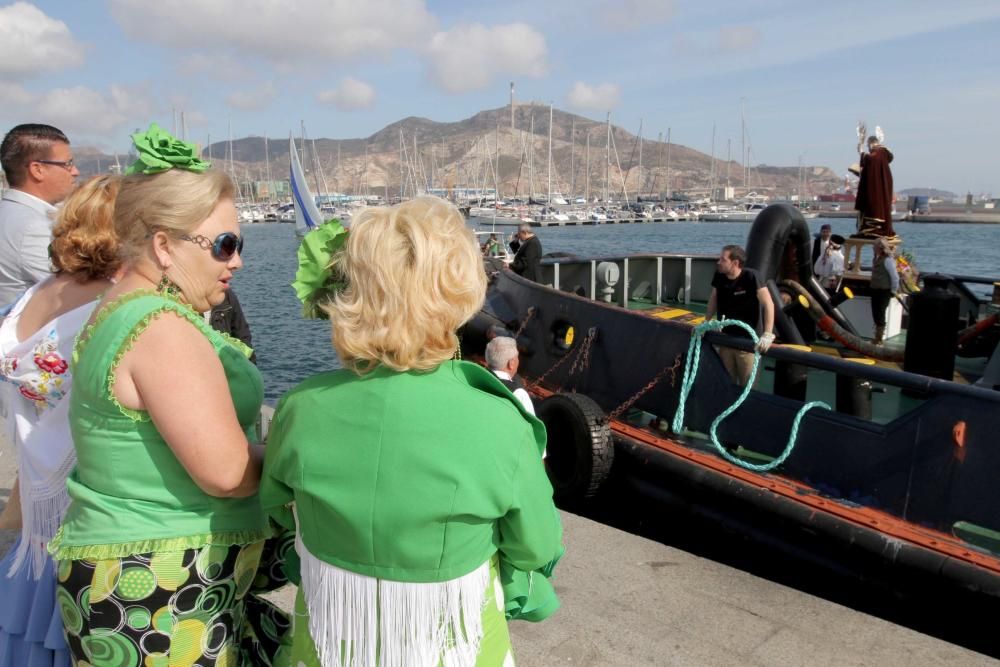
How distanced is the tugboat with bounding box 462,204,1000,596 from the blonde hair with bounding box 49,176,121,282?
149 inches

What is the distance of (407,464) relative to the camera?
1.54m

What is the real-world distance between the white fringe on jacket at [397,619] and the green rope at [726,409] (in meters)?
3.50

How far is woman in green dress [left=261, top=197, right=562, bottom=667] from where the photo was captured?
1542 millimetres

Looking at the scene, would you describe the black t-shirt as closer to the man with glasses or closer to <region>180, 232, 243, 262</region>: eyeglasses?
the man with glasses

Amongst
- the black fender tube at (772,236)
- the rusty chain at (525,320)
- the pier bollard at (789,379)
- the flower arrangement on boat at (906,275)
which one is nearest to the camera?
the pier bollard at (789,379)

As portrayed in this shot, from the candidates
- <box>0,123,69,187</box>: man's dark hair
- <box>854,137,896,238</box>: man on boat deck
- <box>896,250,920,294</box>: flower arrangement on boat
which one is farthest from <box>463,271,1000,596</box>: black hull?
<box>896,250,920,294</box>: flower arrangement on boat

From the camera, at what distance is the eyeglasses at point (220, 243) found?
183 centimetres

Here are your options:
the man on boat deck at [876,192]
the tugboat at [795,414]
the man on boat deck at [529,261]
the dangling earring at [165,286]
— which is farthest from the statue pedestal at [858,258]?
the dangling earring at [165,286]

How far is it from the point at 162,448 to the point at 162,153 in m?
0.67

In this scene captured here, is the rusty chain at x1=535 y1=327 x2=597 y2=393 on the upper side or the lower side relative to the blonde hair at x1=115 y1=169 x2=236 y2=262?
lower

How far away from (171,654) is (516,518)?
868 millimetres

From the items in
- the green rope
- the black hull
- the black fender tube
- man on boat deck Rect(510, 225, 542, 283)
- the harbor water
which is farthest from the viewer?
the harbor water

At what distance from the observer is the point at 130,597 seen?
1729 mm

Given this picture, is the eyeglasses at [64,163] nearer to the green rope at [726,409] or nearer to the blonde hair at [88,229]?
the blonde hair at [88,229]
